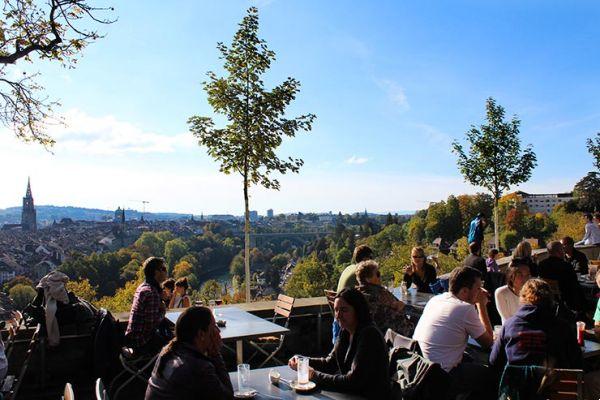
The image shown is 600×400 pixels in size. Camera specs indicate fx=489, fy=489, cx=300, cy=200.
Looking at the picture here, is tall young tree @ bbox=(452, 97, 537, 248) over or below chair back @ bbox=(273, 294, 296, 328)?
over

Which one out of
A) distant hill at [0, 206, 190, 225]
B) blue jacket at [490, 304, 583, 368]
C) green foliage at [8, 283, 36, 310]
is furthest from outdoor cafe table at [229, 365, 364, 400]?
distant hill at [0, 206, 190, 225]

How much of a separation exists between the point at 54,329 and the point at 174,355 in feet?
10.9

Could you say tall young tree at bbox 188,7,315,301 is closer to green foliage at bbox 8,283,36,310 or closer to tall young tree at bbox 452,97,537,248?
tall young tree at bbox 452,97,537,248

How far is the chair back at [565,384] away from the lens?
9.37 feet

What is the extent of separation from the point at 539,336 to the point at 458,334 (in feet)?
1.77

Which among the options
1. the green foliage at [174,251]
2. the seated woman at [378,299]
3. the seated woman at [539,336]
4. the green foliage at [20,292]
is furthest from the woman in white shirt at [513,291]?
the green foliage at [174,251]

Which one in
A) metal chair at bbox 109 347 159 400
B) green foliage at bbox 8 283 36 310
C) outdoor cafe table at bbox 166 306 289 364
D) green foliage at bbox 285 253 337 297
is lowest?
green foliage at bbox 285 253 337 297

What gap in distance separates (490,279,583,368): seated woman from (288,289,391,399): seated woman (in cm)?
105

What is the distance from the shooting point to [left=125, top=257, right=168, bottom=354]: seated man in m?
4.91

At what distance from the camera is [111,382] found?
5.10m

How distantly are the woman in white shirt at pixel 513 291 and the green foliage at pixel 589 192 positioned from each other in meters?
26.0

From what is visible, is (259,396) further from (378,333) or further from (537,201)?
(537,201)

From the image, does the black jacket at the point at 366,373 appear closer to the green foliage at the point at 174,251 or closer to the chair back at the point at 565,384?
the chair back at the point at 565,384

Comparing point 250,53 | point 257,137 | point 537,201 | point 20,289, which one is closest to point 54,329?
point 257,137
